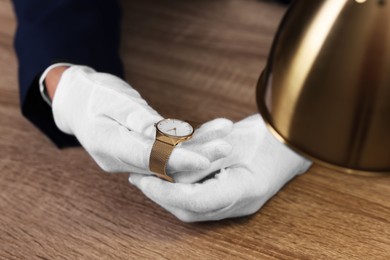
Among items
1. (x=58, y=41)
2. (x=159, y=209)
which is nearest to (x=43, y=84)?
(x=58, y=41)

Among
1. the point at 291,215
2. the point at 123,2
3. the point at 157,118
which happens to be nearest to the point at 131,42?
the point at 123,2

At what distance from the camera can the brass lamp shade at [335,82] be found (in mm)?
368

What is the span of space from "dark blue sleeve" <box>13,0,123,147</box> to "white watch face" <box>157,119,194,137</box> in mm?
277

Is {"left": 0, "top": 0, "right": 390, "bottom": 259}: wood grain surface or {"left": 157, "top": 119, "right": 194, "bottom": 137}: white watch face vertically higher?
{"left": 157, "top": 119, "right": 194, "bottom": 137}: white watch face

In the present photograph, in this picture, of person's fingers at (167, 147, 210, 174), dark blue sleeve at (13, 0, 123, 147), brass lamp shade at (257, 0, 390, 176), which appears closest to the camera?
brass lamp shade at (257, 0, 390, 176)

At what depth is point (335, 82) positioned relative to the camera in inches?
14.9

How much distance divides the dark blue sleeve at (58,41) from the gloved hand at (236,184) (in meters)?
0.30

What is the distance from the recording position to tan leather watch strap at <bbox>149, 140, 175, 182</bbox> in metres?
0.87

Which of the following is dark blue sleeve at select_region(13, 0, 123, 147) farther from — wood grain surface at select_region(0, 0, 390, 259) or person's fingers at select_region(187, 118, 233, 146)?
person's fingers at select_region(187, 118, 233, 146)

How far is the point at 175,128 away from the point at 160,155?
0.06m

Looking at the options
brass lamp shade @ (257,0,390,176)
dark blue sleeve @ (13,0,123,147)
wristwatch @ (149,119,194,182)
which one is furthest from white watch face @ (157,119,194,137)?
brass lamp shade @ (257,0,390,176)

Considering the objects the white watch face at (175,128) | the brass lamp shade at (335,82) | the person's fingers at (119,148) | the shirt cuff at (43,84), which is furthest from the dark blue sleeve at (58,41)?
the brass lamp shade at (335,82)

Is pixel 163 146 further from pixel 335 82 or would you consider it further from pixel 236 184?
pixel 335 82

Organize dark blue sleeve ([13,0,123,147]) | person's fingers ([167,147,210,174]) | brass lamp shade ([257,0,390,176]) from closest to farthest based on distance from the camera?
brass lamp shade ([257,0,390,176]) → person's fingers ([167,147,210,174]) → dark blue sleeve ([13,0,123,147])
